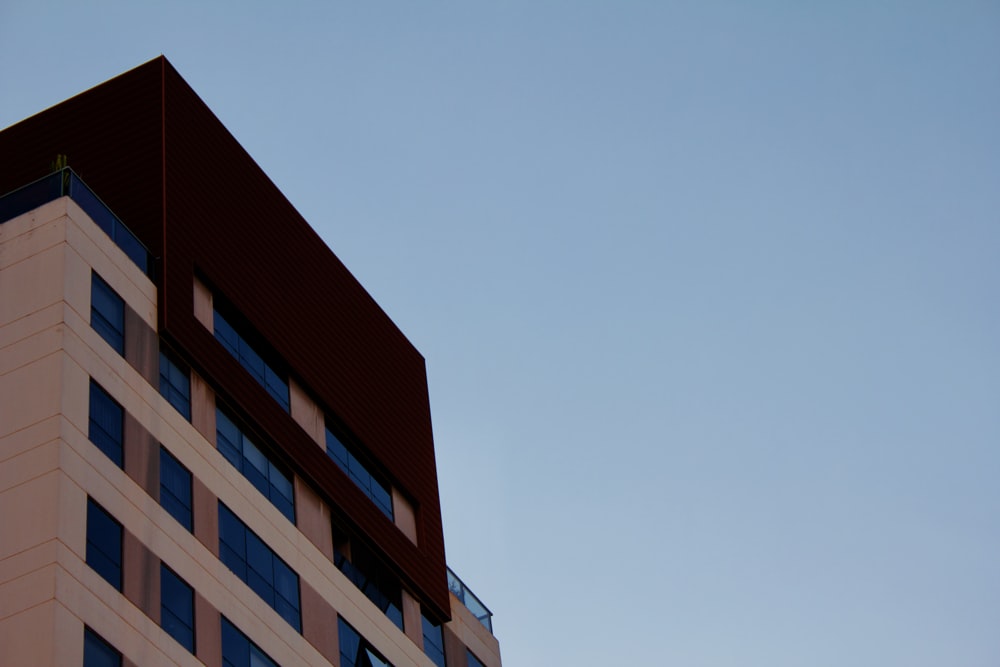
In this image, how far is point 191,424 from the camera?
150ft

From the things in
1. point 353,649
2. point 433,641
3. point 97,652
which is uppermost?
point 433,641

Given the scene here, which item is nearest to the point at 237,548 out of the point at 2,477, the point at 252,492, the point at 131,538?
the point at 252,492

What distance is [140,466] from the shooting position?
41.9 meters

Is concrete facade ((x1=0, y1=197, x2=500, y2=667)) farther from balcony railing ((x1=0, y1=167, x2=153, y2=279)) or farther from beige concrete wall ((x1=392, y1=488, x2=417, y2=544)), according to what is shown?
beige concrete wall ((x1=392, y1=488, x2=417, y2=544))

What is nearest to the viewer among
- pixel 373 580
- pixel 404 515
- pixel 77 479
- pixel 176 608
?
pixel 77 479

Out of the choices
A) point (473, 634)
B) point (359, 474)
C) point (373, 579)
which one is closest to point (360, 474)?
point (359, 474)

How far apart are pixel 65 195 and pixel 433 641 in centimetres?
2386

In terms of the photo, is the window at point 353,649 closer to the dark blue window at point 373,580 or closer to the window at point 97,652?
the dark blue window at point 373,580

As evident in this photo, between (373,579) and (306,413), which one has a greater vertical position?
(306,413)

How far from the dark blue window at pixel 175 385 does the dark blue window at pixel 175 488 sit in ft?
6.98

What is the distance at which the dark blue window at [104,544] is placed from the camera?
3831 centimetres

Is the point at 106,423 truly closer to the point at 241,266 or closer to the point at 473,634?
the point at 241,266

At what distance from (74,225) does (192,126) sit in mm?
9970

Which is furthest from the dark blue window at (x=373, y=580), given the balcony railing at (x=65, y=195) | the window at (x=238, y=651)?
the balcony railing at (x=65, y=195)
